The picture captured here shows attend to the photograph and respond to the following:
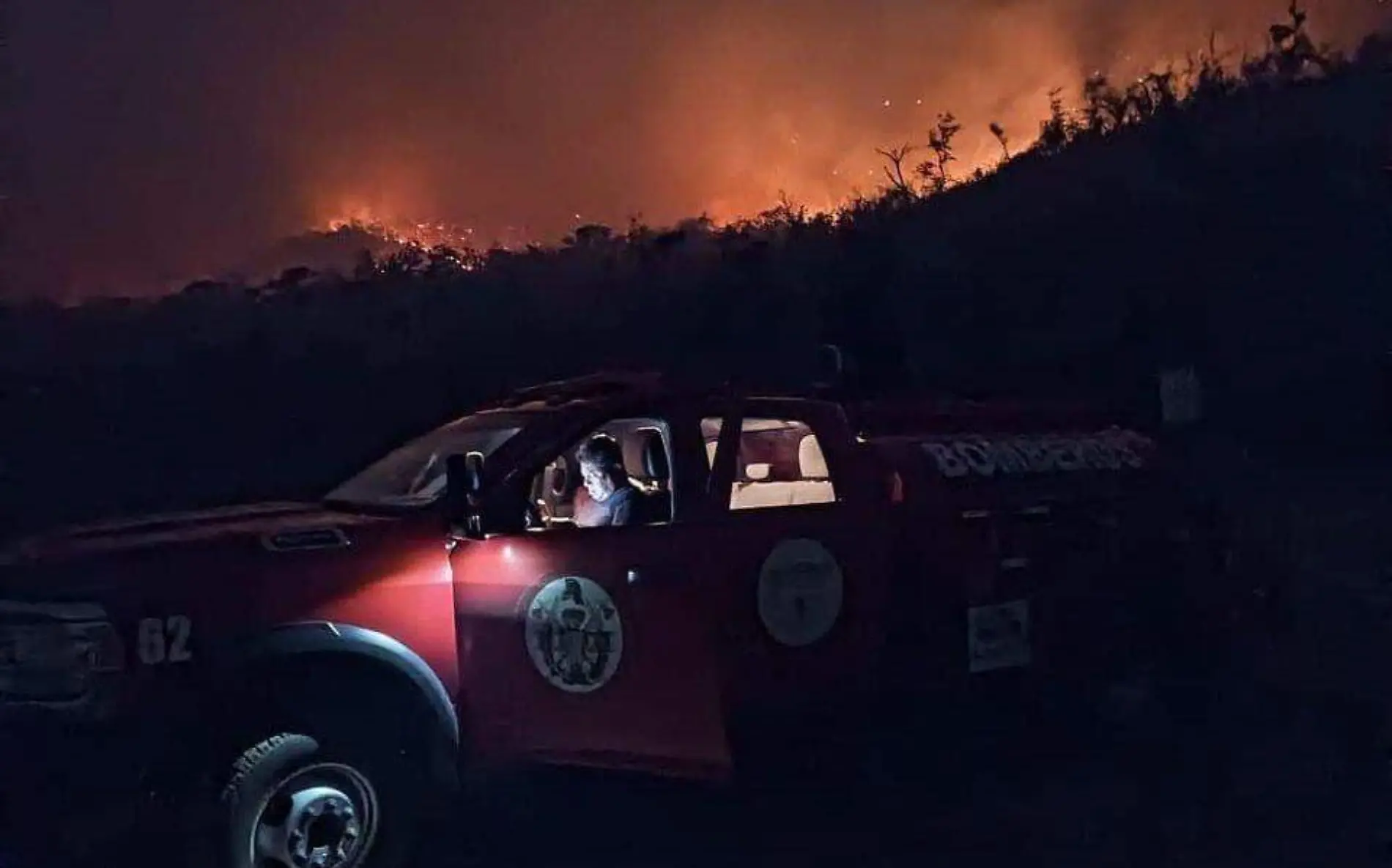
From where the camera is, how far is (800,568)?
19.9 ft

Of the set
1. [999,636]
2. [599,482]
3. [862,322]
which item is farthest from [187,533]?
[862,322]

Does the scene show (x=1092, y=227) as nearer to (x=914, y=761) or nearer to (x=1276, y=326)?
(x=1276, y=326)

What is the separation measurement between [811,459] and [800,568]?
0.67 m

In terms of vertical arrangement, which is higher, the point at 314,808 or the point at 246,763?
the point at 246,763

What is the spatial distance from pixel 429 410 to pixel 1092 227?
8.68 m

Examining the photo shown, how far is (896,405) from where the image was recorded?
22.7ft

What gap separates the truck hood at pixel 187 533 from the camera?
16.9 feet

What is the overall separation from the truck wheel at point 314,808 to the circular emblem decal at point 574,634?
607mm

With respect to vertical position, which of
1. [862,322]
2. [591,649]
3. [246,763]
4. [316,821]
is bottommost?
[316,821]

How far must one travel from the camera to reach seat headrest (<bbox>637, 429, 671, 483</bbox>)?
616cm

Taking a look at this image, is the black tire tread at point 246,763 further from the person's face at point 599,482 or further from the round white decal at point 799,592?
A: the round white decal at point 799,592

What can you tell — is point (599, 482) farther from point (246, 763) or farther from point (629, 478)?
point (246, 763)

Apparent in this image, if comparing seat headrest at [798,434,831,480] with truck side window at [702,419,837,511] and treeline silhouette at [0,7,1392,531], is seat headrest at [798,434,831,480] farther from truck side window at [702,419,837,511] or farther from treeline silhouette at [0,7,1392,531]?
treeline silhouette at [0,7,1392,531]

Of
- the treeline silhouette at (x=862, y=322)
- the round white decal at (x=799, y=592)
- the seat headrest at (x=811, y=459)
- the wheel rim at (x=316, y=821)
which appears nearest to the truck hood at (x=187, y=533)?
the wheel rim at (x=316, y=821)
